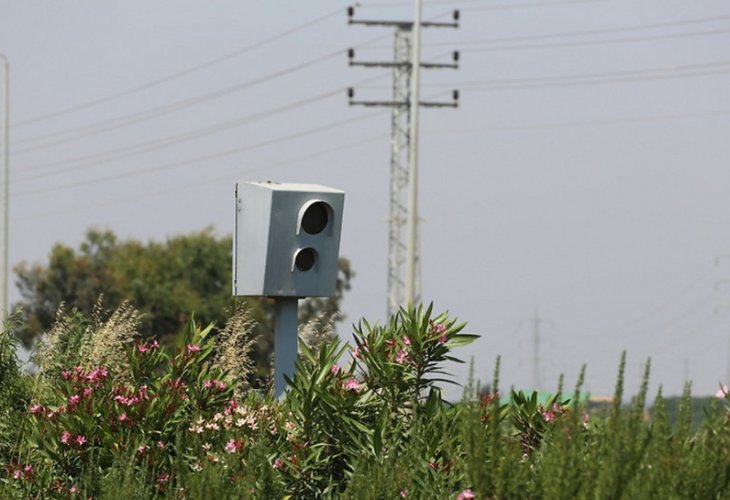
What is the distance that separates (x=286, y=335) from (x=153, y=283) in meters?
52.1

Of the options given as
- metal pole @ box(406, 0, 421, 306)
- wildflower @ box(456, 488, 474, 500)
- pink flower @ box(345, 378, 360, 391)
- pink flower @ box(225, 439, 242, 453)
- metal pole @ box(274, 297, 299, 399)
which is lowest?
wildflower @ box(456, 488, 474, 500)

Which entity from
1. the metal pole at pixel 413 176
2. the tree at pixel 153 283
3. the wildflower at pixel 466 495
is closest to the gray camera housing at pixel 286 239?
the wildflower at pixel 466 495

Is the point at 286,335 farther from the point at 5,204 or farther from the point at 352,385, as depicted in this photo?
the point at 5,204

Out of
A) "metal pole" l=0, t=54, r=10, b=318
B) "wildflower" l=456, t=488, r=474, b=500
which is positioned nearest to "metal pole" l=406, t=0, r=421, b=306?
"metal pole" l=0, t=54, r=10, b=318

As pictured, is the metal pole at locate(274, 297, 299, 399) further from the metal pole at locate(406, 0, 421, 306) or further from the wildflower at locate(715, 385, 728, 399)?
the metal pole at locate(406, 0, 421, 306)

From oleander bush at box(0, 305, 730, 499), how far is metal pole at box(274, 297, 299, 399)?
1.02 ft

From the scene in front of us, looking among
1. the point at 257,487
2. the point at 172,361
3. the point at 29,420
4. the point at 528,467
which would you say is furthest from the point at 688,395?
the point at 29,420

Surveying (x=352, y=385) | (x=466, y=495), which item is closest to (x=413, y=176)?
(x=352, y=385)

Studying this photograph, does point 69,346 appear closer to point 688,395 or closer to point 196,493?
point 196,493

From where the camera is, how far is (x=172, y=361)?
420 inches

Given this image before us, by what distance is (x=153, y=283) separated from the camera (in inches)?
2502

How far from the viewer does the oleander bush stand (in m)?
7.34

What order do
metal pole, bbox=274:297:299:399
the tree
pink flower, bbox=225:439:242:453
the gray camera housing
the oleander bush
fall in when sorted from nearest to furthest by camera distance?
1. the oleander bush
2. pink flower, bbox=225:439:242:453
3. metal pole, bbox=274:297:299:399
4. the gray camera housing
5. the tree

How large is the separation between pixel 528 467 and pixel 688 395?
0.96 m
